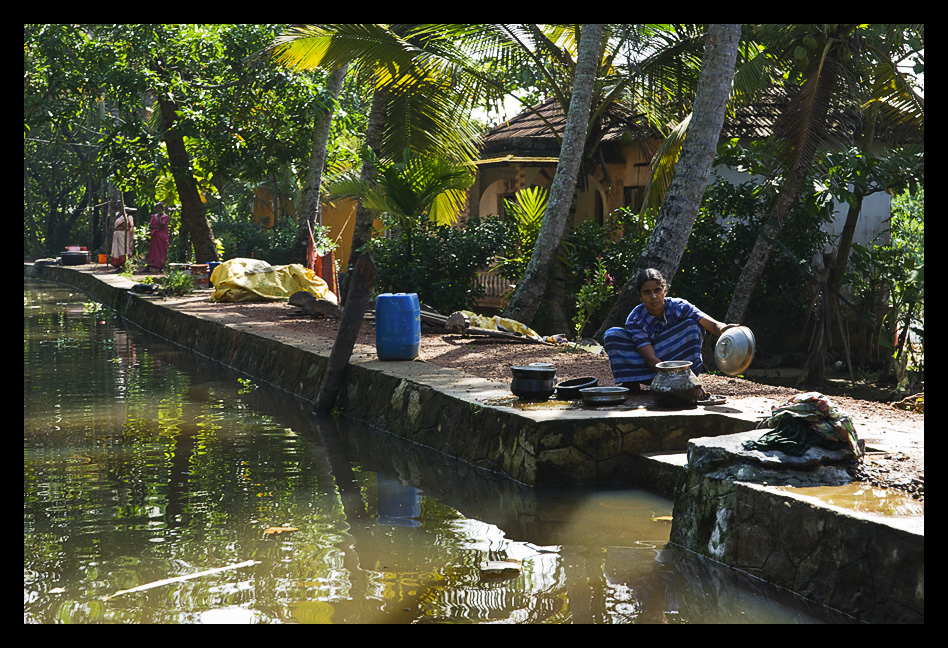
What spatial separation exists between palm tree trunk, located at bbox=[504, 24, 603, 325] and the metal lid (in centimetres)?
568

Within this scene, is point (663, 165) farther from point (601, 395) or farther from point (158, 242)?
point (158, 242)

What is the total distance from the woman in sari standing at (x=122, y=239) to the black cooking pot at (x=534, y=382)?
21.0 m

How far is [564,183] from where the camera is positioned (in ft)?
38.3

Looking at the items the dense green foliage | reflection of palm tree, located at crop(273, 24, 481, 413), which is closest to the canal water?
reflection of palm tree, located at crop(273, 24, 481, 413)

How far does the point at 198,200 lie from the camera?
68.2 ft

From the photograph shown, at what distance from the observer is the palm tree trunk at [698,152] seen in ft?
32.0

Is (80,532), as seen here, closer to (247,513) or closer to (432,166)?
(247,513)

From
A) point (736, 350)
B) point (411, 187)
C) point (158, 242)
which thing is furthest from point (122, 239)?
point (736, 350)

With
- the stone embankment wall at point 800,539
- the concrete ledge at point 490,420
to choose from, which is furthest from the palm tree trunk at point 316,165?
the stone embankment wall at point 800,539

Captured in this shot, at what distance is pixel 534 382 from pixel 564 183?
204 inches

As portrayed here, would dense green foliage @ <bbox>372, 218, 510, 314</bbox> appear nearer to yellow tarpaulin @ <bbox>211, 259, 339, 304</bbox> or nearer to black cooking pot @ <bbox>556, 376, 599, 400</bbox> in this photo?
yellow tarpaulin @ <bbox>211, 259, 339, 304</bbox>

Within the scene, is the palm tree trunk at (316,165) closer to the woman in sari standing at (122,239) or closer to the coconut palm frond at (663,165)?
the coconut palm frond at (663,165)

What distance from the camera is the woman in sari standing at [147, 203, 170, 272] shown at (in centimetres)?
2456
